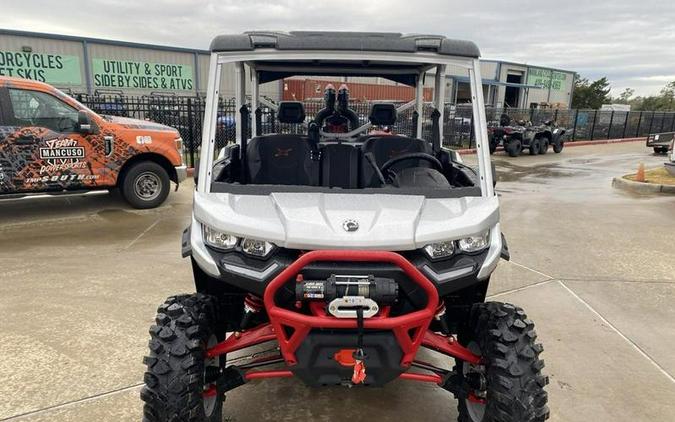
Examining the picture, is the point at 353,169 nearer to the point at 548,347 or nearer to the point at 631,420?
the point at 548,347

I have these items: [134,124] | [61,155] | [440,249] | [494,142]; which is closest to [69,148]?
[61,155]

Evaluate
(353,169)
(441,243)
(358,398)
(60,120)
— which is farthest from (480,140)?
(60,120)

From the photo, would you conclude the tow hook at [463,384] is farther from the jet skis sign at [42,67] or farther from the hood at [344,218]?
the jet skis sign at [42,67]

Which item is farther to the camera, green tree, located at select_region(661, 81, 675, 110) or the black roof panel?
green tree, located at select_region(661, 81, 675, 110)

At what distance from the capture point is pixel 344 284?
81.4 inches

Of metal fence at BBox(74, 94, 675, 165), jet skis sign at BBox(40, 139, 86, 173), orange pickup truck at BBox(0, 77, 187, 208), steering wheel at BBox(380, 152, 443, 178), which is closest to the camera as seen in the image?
steering wheel at BBox(380, 152, 443, 178)

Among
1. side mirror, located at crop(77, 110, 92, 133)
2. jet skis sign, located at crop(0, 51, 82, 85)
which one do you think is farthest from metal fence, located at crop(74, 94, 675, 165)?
jet skis sign, located at crop(0, 51, 82, 85)

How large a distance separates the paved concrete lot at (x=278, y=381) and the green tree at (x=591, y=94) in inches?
2083

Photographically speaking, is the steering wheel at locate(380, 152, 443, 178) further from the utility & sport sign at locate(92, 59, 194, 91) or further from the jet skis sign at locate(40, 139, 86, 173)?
the utility & sport sign at locate(92, 59, 194, 91)

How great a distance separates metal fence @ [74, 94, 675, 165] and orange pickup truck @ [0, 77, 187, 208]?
1278 mm

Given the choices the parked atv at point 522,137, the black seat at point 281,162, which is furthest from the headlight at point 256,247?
the parked atv at point 522,137

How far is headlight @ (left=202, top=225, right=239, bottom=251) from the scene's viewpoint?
88.7 inches

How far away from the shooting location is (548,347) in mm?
3758

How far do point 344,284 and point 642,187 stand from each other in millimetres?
10786
